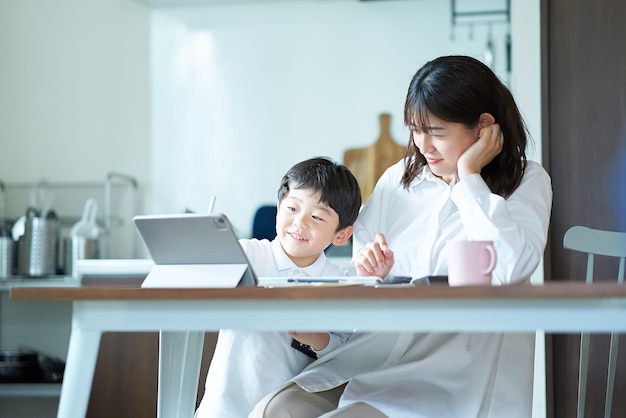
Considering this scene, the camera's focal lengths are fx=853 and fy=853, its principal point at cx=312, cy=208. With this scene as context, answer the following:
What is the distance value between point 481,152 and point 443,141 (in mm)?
80

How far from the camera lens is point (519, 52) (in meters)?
2.83

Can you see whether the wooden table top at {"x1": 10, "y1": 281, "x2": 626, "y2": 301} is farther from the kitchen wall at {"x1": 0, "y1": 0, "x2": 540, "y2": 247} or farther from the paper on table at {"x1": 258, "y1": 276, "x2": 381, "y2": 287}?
the kitchen wall at {"x1": 0, "y1": 0, "x2": 540, "y2": 247}

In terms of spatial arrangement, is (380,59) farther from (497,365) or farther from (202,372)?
(497,365)

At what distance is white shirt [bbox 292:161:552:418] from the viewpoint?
1.38 meters

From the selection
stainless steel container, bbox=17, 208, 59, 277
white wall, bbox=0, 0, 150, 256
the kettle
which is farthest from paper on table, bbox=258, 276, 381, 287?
white wall, bbox=0, 0, 150, 256

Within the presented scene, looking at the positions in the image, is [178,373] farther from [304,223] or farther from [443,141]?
[443,141]

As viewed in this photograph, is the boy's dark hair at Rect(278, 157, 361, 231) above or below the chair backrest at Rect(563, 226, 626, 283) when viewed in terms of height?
above

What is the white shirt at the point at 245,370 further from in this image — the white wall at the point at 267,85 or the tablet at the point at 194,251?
the white wall at the point at 267,85

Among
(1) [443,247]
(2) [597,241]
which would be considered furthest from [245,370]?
(2) [597,241]

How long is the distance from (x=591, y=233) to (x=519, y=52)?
3.89ft

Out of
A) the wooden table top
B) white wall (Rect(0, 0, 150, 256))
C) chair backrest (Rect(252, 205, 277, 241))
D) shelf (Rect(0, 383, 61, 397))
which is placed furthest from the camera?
white wall (Rect(0, 0, 150, 256))

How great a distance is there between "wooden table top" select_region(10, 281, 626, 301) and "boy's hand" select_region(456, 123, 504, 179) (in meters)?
0.52

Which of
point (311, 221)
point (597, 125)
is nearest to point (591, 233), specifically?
point (311, 221)

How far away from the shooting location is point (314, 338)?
4.77 ft
